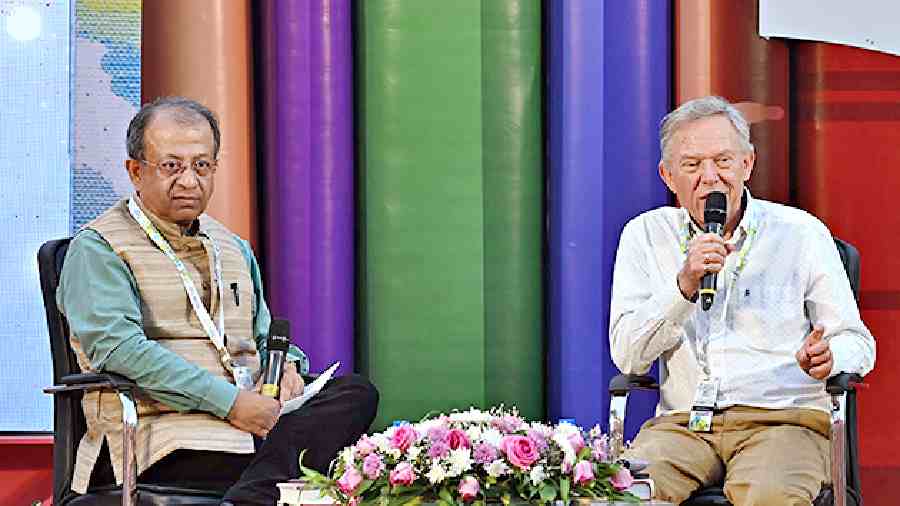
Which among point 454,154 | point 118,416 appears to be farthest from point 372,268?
point 118,416

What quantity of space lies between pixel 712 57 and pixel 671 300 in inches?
54.0

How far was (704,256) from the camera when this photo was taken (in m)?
3.54

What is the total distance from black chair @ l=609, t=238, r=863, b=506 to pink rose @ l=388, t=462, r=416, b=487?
2.18ft

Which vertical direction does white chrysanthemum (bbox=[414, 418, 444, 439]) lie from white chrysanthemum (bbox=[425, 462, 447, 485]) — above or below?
above

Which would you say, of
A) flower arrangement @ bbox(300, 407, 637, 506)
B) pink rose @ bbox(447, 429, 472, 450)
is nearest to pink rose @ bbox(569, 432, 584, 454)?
flower arrangement @ bbox(300, 407, 637, 506)

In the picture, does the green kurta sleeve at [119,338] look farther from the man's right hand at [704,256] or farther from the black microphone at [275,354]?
the man's right hand at [704,256]

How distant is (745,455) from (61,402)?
1.75 meters

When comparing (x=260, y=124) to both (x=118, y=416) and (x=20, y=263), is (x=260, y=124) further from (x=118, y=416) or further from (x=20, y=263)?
(x=118, y=416)

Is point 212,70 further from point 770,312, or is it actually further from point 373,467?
point 373,467

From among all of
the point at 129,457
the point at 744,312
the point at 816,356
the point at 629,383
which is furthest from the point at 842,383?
the point at 129,457

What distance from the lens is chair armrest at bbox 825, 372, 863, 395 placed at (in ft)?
11.5

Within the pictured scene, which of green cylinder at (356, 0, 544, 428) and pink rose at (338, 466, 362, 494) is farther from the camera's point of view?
green cylinder at (356, 0, 544, 428)

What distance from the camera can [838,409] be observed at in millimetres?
3545

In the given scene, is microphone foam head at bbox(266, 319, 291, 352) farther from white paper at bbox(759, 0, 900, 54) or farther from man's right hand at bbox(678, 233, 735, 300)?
white paper at bbox(759, 0, 900, 54)
